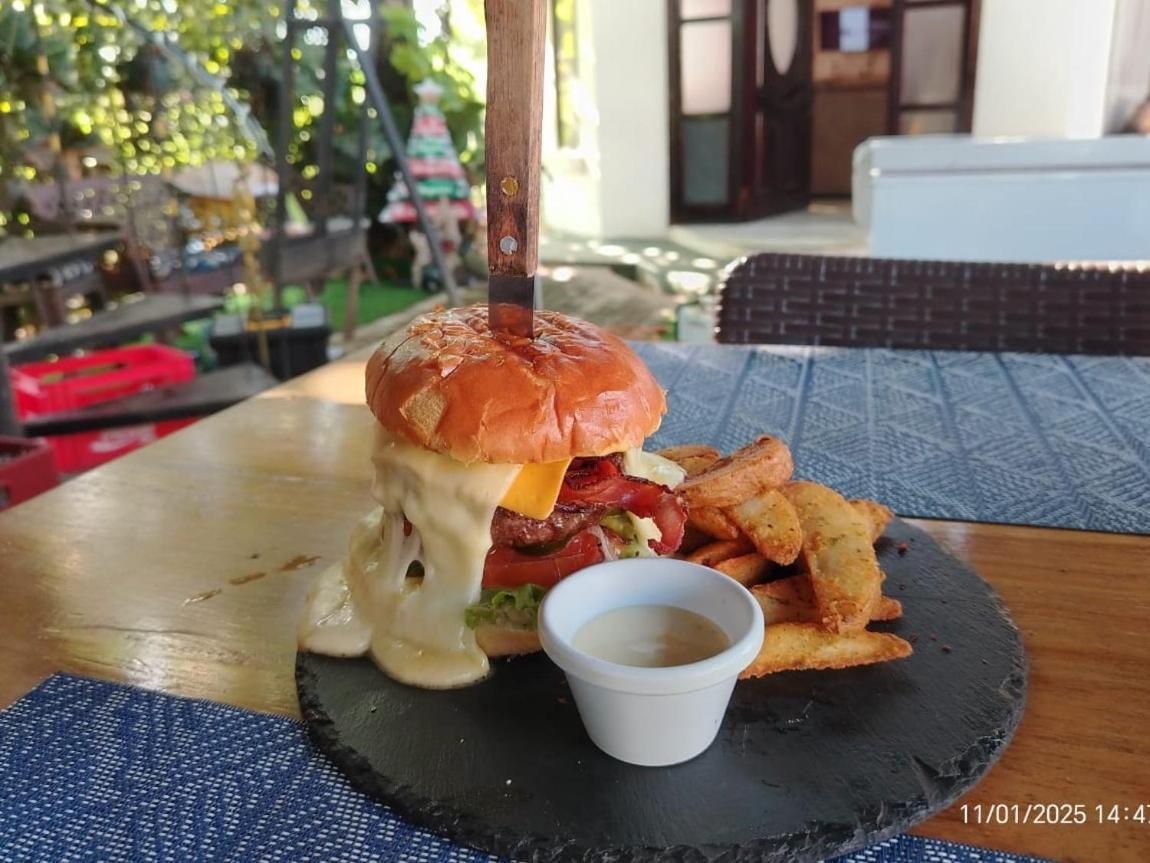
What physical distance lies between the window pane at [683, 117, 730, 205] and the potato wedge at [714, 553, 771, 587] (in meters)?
9.27

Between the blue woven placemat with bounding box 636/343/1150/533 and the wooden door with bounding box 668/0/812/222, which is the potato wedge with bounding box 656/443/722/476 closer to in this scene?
the blue woven placemat with bounding box 636/343/1150/533

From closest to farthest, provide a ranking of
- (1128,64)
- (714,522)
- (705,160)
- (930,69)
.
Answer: (714,522) < (1128,64) < (705,160) < (930,69)

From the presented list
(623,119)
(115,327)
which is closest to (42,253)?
(115,327)

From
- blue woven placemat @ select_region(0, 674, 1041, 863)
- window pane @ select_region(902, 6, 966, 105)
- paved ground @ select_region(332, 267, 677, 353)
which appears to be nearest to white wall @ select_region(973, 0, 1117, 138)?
window pane @ select_region(902, 6, 966, 105)

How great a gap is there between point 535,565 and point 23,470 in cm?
233

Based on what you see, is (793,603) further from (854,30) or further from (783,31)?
(854,30)

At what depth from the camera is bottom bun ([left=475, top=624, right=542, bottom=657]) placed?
4.15 ft

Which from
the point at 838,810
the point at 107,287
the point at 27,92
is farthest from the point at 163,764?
the point at 107,287

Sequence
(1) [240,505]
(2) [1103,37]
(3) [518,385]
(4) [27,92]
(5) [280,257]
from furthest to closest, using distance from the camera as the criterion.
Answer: (2) [1103,37], (4) [27,92], (5) [280,257], (1) [240,505], (3) [518,385]

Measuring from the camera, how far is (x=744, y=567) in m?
1.34

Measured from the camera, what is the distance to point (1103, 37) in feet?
29.3

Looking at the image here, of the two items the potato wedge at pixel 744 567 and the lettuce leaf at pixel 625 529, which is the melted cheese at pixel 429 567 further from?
the potato wedge at pixel 744 567

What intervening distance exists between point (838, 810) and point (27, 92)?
7121mm

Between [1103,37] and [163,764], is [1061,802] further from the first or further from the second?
[1103,37]
